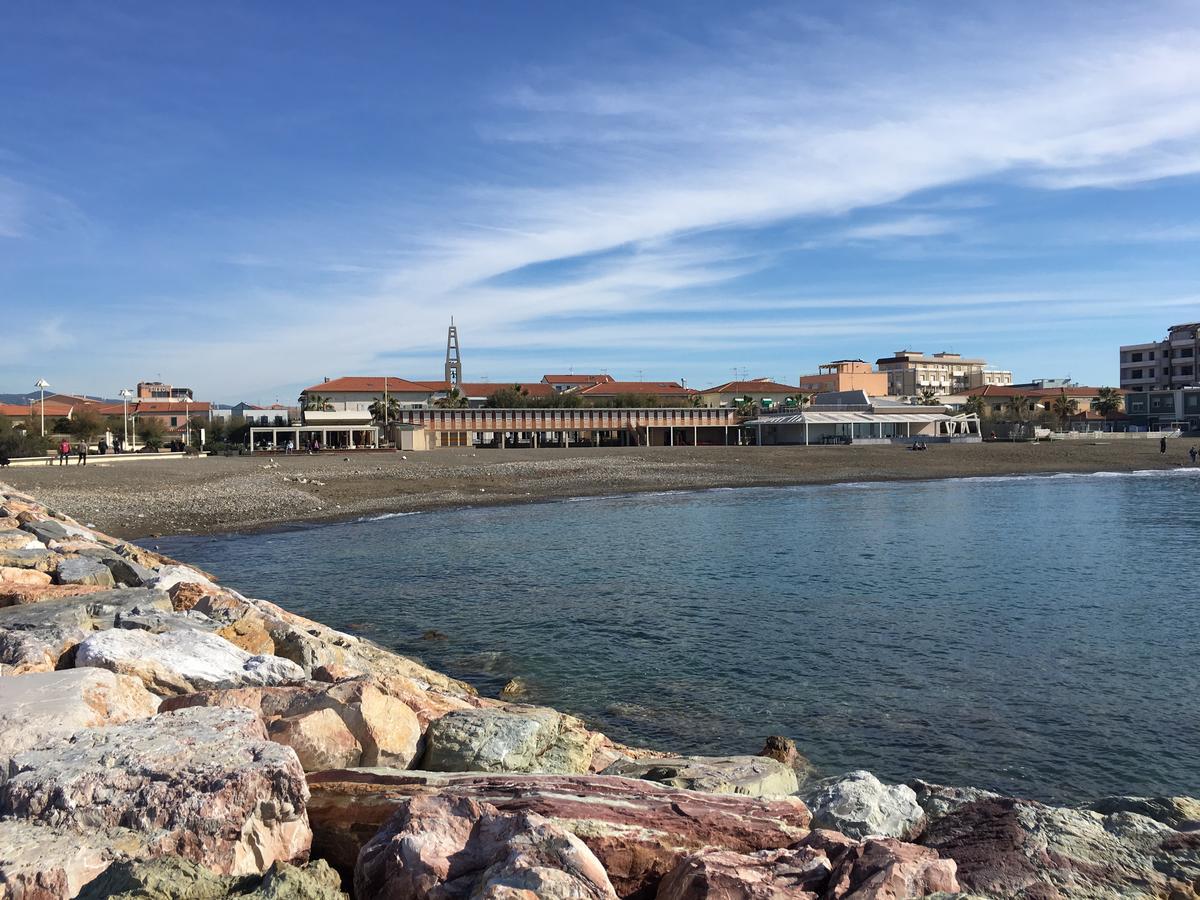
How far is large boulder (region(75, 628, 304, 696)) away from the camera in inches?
263

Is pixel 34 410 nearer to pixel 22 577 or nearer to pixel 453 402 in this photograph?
pixel 453 402

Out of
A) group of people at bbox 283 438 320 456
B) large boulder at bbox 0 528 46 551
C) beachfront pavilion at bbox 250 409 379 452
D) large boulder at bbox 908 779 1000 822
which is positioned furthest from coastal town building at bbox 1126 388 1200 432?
large boulder at bbox 0 528 46 551

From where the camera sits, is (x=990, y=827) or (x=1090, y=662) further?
(x=1090, y=662)

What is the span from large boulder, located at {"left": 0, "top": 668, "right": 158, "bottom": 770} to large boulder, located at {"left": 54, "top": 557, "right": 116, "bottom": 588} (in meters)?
5.21

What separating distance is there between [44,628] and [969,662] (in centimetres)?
1072

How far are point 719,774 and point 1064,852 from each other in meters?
2.48

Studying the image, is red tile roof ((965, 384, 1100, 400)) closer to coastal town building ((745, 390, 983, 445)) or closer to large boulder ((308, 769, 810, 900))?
coastal town building ((745, 390, 983, 445))

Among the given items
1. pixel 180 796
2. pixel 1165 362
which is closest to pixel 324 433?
pixel 180 796

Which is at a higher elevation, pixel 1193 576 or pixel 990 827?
pixel 990 827

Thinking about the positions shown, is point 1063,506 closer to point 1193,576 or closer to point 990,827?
point 1193,576

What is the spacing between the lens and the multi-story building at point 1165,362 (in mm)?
114875

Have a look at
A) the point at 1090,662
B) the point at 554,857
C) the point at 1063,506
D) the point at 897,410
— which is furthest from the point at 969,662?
the point at 897,410

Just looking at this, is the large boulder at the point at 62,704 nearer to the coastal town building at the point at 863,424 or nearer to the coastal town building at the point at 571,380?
the coastal town building at the point at 863,424

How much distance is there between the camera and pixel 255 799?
166 inches
